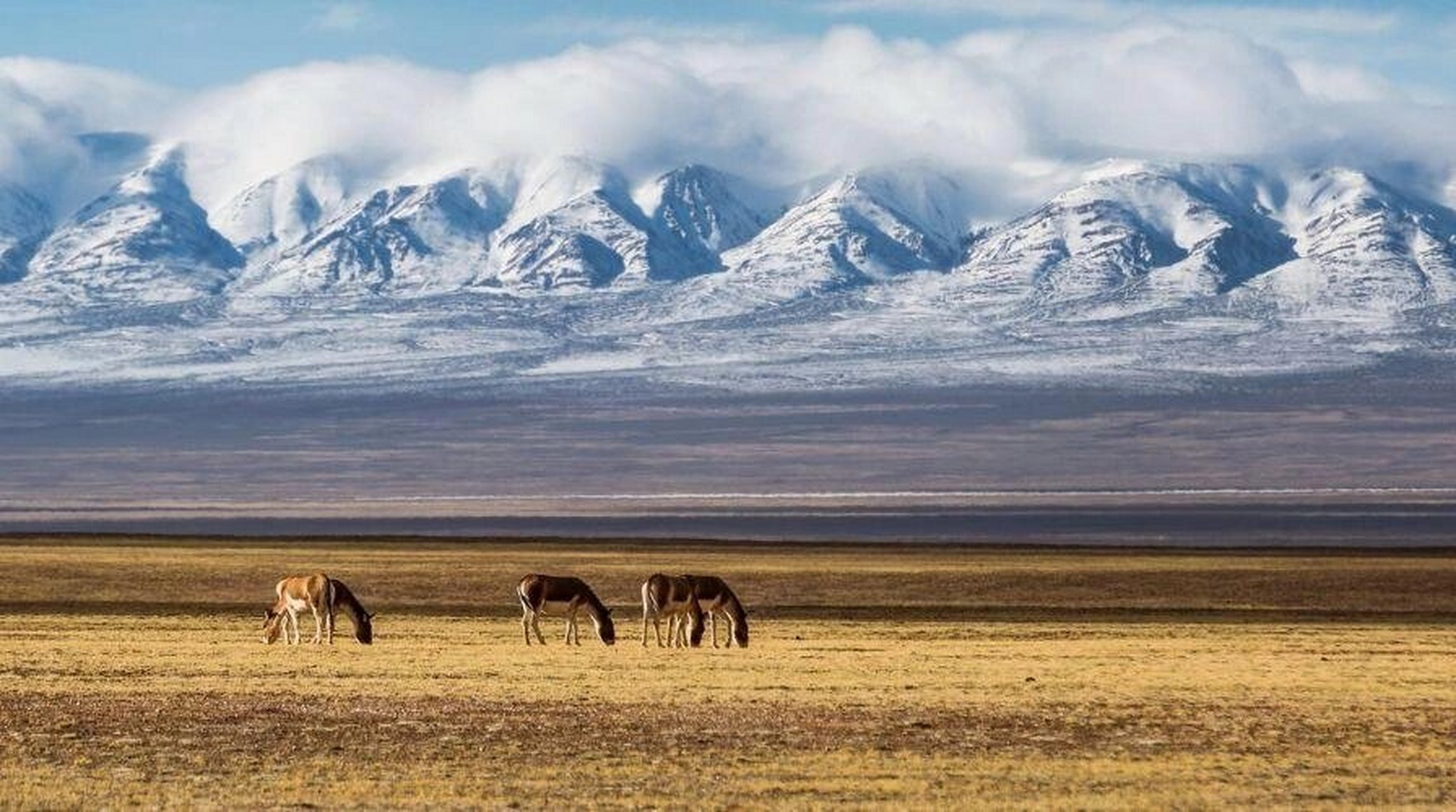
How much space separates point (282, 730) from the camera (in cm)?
2038

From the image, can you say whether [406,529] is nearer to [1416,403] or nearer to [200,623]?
[200,623]

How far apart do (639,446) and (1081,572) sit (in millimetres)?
88878

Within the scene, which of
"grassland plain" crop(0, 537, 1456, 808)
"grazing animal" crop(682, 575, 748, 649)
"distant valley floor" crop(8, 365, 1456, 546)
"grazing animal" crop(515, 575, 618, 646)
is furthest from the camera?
"distant valley floor" crop(8, 365, 1456, 546)

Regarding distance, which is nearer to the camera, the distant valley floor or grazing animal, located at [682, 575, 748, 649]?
grazing animal, located at [682, 575, 748, 649]

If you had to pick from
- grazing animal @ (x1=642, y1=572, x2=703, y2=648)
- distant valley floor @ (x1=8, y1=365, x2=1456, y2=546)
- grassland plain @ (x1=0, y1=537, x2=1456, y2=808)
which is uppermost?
distant valley floor @ (x1=8, y1=365, x2=1456, y2=546)

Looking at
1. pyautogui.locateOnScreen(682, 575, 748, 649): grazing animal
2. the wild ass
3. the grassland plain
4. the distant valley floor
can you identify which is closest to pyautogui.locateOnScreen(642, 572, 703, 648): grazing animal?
pyautogui.locateOnScreen(682, 575, 748, 649): grazing animal

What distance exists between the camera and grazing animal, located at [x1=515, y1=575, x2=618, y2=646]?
30.6 m

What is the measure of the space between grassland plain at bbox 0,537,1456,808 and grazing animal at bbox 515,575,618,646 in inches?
17.1

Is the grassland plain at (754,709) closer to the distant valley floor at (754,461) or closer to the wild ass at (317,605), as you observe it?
the wild ass at (317,605)

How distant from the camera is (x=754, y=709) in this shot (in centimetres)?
2236

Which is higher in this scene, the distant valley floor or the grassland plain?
the distant valley floor

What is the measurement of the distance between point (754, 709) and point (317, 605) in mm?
9267

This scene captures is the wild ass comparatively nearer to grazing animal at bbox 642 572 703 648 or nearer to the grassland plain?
the grassland plain

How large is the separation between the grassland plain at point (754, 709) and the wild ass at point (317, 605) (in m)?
0.31
